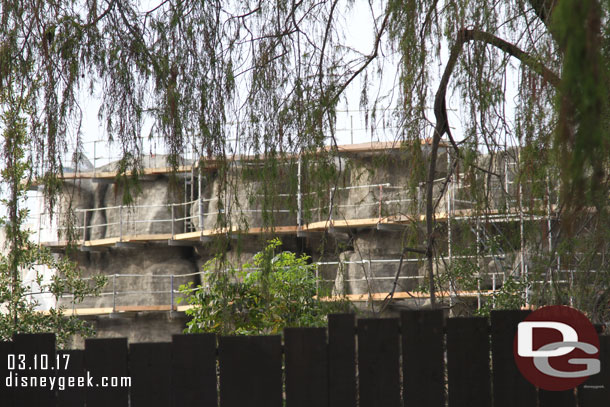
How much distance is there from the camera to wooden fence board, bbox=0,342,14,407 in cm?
269

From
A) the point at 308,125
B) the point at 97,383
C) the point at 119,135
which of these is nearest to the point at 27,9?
the point at 119,135

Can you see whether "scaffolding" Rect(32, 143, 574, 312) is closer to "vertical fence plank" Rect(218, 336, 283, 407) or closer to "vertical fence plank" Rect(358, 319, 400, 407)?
"vertical fence plank" Rect(218, 336, 283, 407)

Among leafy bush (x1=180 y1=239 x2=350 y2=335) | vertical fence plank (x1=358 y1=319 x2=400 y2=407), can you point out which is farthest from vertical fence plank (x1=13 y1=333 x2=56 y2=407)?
leafy bush (x1=180 y1=239 x2=350 y2=335)

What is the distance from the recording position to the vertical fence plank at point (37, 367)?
2623 millimetres

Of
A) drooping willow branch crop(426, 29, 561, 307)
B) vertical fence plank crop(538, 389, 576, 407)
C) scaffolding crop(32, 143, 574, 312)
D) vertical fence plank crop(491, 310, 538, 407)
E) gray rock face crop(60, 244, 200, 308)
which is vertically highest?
drooping willow branch crop(426, 29, 561, 307)

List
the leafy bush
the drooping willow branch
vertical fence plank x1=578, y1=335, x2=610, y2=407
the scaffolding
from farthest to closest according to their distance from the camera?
the leafy bush, the scaffolding, the drooping willow branch, vertical fence plank x1=578, y1=335, x2=610, y2=407

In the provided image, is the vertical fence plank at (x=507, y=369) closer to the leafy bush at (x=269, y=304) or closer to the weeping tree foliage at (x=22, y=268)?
the weeping tree foliage at (x=22, y=268)

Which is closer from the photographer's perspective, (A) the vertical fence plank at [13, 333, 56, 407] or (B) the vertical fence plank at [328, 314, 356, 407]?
(B) the vertical fence plank at [328, 314, 356, 407]

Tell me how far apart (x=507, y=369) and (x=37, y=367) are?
1593 millimetres

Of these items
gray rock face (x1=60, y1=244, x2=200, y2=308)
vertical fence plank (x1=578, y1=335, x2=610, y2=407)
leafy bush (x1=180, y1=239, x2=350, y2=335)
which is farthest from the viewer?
gray rock face (x1=60, y1=244, x2=200, y2=308)

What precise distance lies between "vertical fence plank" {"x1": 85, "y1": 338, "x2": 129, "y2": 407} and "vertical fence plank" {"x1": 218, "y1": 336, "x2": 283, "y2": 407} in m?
0.34

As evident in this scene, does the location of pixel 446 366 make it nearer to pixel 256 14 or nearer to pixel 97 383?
pixel 97 383

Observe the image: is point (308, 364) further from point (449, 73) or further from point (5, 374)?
point (449, 73)

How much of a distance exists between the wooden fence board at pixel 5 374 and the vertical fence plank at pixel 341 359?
3.69 ft
